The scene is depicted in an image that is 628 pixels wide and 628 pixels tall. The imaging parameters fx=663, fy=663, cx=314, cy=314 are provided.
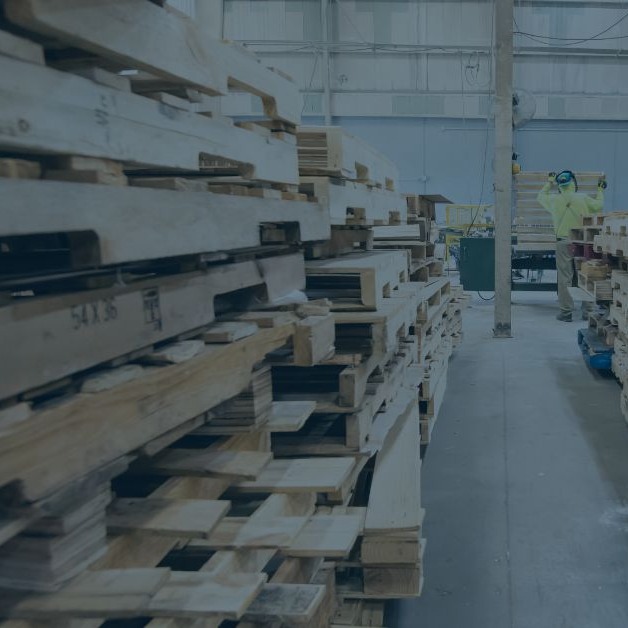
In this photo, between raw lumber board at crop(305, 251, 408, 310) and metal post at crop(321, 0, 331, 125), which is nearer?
raw lumber board at crop(305, 251, 408, 310)

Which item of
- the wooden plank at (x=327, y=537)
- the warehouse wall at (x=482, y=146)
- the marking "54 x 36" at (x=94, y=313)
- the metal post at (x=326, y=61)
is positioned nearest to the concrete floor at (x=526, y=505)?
the wooden plank at (x=327, y=537)

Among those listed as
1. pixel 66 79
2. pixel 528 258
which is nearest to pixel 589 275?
pixel 528 258

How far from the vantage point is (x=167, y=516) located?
63.6 inches

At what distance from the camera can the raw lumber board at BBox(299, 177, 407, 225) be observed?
281 cm

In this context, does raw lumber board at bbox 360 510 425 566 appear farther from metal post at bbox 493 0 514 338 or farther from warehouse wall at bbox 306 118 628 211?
warehouse wall at bbox 306 118 628 211

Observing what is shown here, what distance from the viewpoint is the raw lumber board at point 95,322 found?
1164 mm

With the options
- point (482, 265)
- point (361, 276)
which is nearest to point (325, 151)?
point (361, 276)

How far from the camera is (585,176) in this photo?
11734 mm

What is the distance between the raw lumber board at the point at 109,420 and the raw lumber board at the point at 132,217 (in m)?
0.27

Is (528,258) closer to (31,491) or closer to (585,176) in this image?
(585,176)

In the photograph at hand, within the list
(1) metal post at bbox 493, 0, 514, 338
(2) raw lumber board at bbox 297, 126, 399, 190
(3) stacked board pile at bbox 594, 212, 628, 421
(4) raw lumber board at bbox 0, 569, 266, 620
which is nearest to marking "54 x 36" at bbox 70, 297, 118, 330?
(4) raw lumber board at bbox 0, 569, 266, 620

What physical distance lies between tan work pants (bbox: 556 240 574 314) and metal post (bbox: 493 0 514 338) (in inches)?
65.4

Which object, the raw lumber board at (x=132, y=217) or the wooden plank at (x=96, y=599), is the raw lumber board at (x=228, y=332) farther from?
the wooden plank at (x=96, y=599)

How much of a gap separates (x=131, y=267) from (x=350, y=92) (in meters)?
16.0
